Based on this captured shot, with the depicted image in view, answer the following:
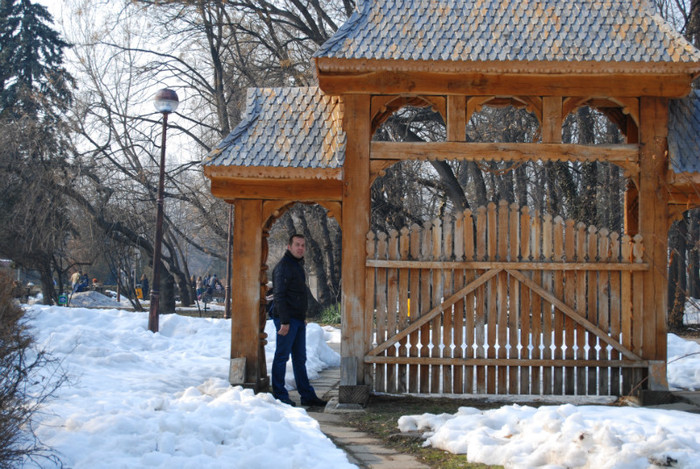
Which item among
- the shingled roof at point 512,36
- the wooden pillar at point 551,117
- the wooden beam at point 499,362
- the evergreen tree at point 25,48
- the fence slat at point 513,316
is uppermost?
the evergreen tree at point 25,48

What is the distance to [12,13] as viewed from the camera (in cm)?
3189

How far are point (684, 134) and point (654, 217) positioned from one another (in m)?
1.08

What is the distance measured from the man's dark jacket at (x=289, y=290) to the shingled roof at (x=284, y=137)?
3.66 feet

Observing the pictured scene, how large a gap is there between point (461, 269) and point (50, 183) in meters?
16.0

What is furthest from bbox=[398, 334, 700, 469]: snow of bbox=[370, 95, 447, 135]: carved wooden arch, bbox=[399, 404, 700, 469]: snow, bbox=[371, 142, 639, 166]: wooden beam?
bbox=[370, 95, 447, 135]: carved wooden arch

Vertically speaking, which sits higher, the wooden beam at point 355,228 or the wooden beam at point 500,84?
the wooden beam at point 500,84

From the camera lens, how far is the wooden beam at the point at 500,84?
8.70 meters

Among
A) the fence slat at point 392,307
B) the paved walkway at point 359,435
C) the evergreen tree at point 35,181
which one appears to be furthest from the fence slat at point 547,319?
the evergreen tree at point 35,181

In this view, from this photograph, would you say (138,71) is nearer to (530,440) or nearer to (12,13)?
(12,13)

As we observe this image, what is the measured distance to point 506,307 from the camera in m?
8.75

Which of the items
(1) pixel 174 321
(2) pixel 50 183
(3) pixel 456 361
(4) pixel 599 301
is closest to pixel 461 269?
(3) pixel 456 361

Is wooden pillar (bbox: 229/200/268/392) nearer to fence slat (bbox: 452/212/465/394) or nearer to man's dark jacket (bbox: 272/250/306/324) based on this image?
man's dark jacket (bbox: 272/250/306/324)

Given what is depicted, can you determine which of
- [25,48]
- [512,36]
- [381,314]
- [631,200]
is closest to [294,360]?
[381,314]

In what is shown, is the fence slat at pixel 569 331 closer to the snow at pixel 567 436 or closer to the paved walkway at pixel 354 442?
the snow at pixel 567 436
